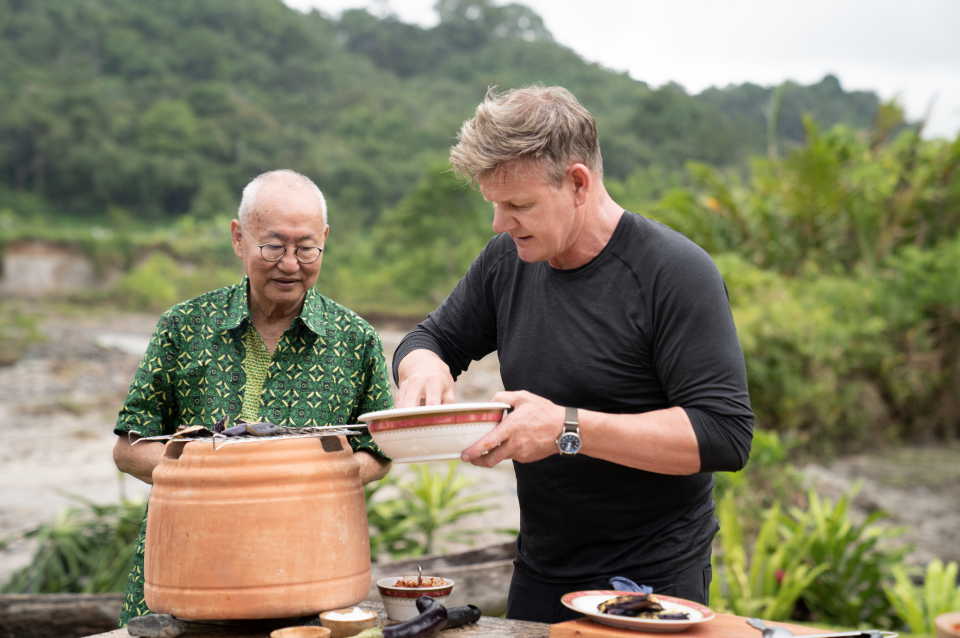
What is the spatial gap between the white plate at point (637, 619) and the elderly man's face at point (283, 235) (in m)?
1.16

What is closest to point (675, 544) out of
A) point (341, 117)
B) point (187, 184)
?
point (187, 184)

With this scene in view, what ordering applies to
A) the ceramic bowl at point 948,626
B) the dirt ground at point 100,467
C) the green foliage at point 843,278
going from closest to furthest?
the ceramic bowl at point 948,626 → the dirt ground at point 100,467 → the green foliage at point 843,278

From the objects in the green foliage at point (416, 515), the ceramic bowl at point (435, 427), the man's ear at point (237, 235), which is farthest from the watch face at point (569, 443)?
the green foliage at point (416, 515)

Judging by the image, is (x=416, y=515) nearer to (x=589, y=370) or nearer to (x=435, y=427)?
(x=589, y=370)

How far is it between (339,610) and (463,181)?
45.4 inches

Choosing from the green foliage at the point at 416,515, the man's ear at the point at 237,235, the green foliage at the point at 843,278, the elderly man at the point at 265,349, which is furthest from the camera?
the green foliage at the point at 843,278

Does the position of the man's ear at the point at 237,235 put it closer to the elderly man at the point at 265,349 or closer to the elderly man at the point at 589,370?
the elderly man at the point at 265,349

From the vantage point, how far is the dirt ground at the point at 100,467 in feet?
27.5

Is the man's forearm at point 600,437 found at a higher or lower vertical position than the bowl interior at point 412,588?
higher

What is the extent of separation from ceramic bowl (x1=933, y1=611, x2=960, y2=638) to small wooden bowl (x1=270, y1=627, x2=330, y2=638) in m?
1.13

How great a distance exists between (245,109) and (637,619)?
6680 centimetres

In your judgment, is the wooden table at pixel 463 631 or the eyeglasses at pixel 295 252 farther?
the eyeglasses at pixel 295 252

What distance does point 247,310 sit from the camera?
7.68 feet

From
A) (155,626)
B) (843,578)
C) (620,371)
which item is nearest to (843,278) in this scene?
(843,578)
